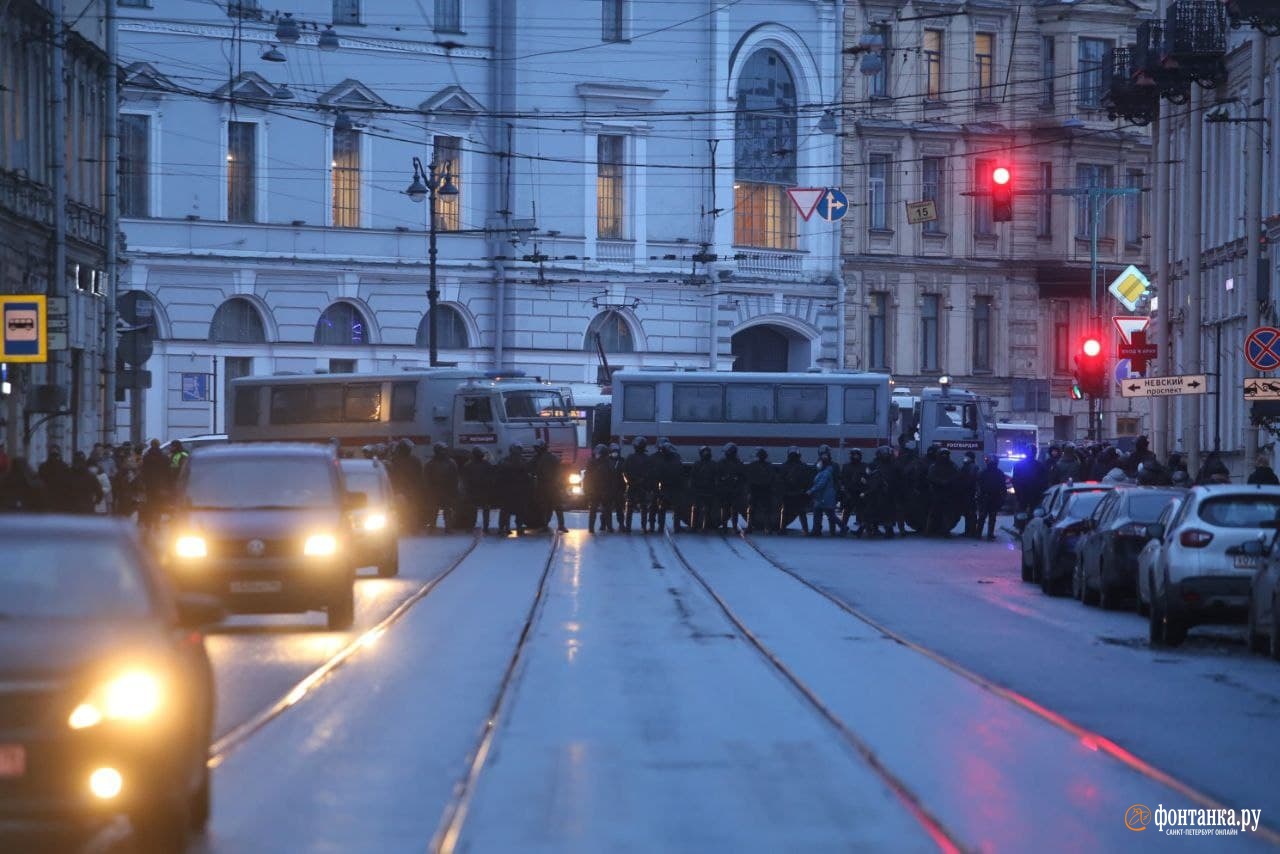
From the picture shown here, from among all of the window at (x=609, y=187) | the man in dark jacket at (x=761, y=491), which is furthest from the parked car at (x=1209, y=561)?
the window at (x=609, y=187)

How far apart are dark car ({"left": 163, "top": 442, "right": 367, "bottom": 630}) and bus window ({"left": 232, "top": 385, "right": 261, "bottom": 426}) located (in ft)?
→ 120

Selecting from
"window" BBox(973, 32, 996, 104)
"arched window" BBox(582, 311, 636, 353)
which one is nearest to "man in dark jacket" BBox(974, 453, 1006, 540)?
"arched window" BBox(582, 311, 636, 353)

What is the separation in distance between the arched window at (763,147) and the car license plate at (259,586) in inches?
1869

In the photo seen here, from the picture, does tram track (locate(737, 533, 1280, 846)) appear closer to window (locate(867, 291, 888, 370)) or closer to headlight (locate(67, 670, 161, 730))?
headlight (locate(67, 670, 161, 730))

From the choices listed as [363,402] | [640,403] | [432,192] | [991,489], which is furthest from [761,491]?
[363,402]

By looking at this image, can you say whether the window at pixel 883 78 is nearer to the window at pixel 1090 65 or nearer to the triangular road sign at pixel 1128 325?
the window at pixel 1090 65

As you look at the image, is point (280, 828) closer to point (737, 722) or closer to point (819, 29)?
point (737, 722)

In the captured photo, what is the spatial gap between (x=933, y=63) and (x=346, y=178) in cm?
1989

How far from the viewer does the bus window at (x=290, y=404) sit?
56.8m

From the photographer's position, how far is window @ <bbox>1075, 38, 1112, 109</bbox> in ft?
233

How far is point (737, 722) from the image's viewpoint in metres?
13.4

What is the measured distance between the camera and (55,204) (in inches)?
1580

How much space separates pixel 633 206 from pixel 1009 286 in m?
14.3

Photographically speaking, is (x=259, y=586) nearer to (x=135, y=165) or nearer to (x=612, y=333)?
(x=135, y=165)
